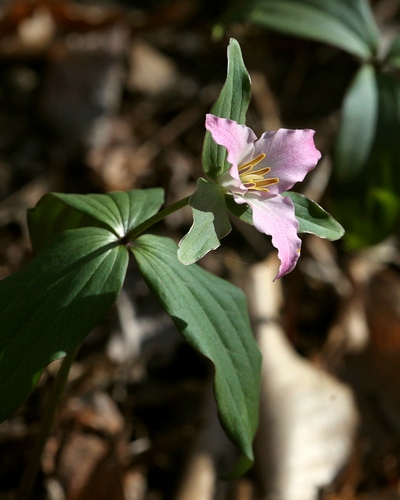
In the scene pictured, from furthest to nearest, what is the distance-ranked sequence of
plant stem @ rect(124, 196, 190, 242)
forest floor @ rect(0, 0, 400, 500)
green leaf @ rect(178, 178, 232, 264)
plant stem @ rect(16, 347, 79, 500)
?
forest floor @ rect(0, 0, 400, 500)
plant stem @ rect(16, 347, 79, 500)
plant stem @ rect(124, 196, 190, 242)
green leaf @ rect(178, 178, 232, 264)

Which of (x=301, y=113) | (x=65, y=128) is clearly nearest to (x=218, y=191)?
(x=65, y=128)

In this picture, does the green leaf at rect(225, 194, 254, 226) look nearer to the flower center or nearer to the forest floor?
the flower center

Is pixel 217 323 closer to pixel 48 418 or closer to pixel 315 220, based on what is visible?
pixel 315 220

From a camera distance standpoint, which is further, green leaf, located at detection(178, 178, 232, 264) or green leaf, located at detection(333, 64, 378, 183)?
green leaf, located at detection(333, 64, 378, 183)

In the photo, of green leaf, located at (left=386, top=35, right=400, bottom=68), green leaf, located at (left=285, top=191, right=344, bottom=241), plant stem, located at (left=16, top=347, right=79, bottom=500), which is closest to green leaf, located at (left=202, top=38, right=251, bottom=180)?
green leaf, located at (left=285, top=191, right=344, bottom=241)

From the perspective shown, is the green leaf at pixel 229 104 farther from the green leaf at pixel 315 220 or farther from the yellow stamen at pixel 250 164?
the green leaf at pixel 315 220

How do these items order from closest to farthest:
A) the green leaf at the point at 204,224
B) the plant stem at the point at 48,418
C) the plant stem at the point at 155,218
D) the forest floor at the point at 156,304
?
the green leaf at the point at 204,224
the plant stem at the point at 155,218
the plant stem at the point at 48,418
the forest floor at the point at 156,304

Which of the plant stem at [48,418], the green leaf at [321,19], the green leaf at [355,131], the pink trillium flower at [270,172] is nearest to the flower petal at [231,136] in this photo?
the pink trillium flower at [270,172]
